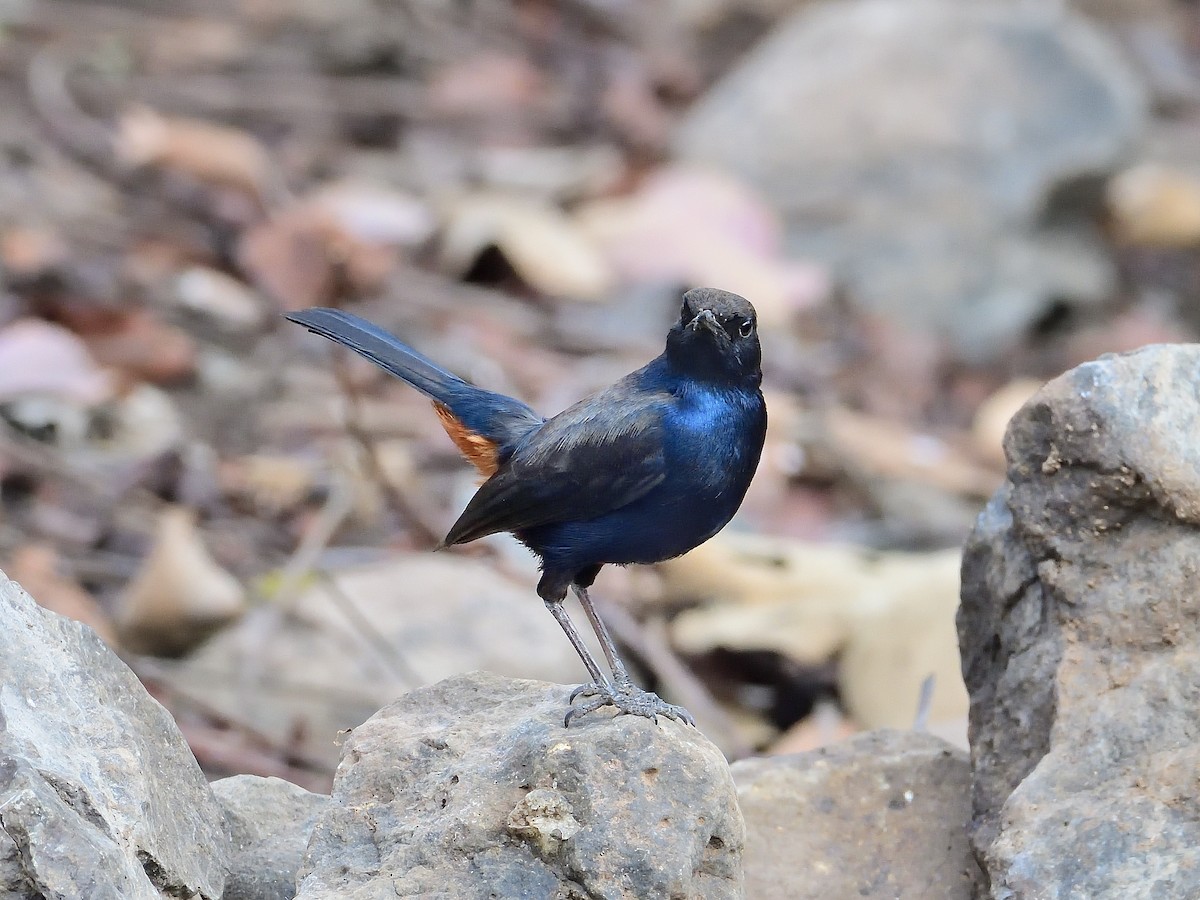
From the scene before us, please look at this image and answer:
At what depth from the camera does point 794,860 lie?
150 inches

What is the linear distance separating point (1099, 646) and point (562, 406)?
4574 mm

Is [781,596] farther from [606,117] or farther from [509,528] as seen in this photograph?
[606,117]

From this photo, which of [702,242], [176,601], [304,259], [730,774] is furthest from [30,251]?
[730,774]

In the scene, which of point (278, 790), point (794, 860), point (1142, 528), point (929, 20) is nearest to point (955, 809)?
point (794, 860)

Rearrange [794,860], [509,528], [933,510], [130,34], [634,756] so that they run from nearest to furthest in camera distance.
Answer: [634,756] < [794,860] < [509,528] < [933,510] < [130,34]

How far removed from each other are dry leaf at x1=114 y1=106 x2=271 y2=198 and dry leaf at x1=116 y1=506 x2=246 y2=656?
3.71 metres

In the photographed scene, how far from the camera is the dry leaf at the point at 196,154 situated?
9273mm

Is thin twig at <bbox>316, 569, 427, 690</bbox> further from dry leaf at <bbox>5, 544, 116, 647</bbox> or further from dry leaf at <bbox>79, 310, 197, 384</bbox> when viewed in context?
dry leaf at <bbox>79, 310, 197, 384</bbox>

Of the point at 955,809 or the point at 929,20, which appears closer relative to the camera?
the point at 955,809

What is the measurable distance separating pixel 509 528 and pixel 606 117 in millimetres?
8145

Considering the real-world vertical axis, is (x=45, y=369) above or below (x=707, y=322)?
below

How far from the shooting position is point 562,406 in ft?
25.7

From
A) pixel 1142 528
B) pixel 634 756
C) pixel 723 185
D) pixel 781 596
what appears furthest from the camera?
pixel 723 185

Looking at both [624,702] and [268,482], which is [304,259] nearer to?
[268,482]
